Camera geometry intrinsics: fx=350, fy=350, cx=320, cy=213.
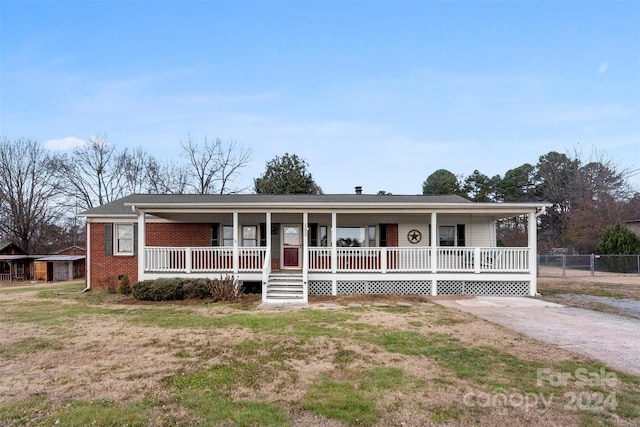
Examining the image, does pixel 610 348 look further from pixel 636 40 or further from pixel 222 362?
pixel 636 40

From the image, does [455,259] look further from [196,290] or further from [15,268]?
[15,268]

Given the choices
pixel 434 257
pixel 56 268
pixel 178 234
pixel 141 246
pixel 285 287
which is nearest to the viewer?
pixel 285 287

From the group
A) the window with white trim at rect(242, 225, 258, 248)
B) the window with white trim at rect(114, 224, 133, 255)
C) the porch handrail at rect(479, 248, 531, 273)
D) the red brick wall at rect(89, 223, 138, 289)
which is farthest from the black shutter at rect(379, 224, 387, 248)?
the window with white trim at rect(114, 224, 133, 255)

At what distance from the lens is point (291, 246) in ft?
48.1

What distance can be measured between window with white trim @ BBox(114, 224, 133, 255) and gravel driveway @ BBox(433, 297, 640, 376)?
12266mm

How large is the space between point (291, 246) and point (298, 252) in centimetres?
40

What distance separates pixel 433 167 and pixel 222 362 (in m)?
48.6

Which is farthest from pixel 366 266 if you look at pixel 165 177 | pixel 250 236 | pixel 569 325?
pixel 165 177

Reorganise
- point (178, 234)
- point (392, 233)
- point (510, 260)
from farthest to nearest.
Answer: point (392, 233) → point (178, 234) → point (510, 260)

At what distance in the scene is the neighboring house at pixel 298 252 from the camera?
12.1 metres

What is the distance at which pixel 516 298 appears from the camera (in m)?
11.9

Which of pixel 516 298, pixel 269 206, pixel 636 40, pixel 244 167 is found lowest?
pixel 516 298

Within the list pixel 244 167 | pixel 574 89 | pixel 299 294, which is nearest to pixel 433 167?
pixel 244 167

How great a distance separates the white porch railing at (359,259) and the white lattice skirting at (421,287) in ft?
1.56
